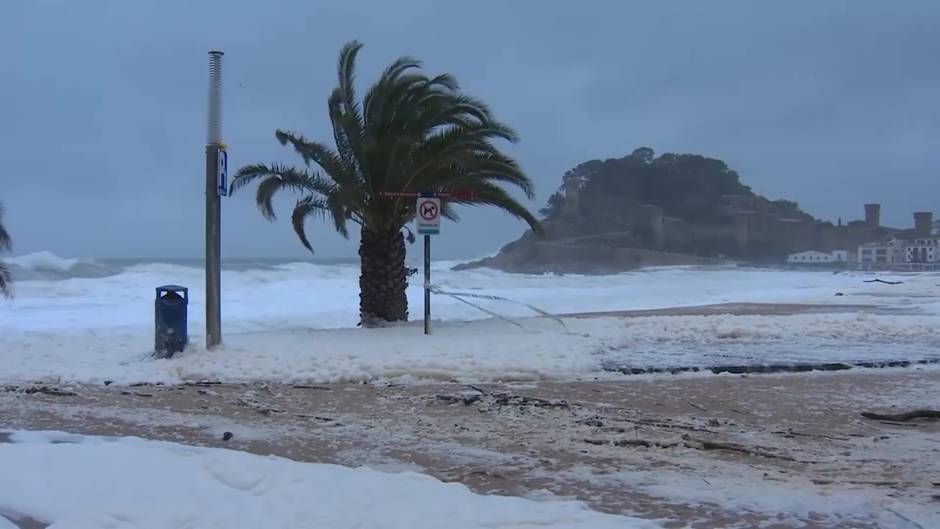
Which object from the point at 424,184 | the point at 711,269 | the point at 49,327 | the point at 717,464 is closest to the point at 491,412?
the point at 717,464

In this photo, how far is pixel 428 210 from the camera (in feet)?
40.2

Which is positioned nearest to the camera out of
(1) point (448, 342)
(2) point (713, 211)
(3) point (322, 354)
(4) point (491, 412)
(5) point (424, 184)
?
(4) point (491, 412)

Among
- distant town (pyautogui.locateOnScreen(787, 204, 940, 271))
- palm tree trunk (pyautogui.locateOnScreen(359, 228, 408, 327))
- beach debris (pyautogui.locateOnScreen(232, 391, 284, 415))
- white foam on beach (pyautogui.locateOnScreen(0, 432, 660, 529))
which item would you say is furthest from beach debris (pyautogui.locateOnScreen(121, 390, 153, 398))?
distant town (pyautogui.locateOnScreen(787, 204, 940, 271))

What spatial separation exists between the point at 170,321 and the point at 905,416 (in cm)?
822

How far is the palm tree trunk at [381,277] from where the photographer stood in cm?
1433

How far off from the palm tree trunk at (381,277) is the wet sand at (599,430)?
5619 millimetres

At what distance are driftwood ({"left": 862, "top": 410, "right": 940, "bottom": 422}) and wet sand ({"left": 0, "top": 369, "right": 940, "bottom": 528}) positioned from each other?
0.12 meters

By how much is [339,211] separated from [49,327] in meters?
9.54

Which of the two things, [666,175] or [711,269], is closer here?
[711,269]

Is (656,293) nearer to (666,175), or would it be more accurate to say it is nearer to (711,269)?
(711,269)

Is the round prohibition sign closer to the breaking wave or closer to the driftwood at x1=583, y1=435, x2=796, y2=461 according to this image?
the driftwood at x1=583, y1=435, x2=796, y2=461

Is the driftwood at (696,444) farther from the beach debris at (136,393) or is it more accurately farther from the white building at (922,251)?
the white building at (922,251)

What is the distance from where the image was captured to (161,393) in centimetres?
836

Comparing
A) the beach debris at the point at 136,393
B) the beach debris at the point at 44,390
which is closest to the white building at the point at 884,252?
the beach debris at the point at 136,393
